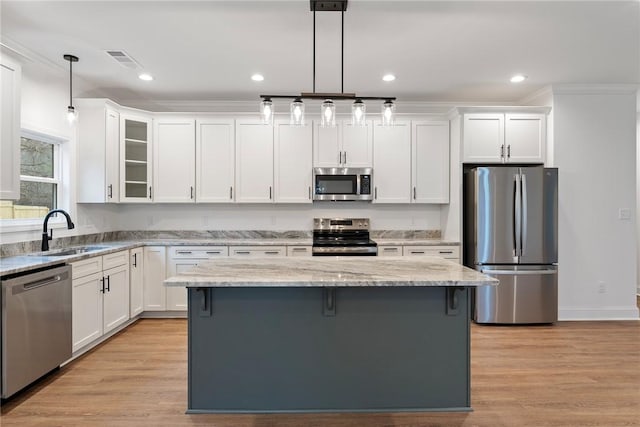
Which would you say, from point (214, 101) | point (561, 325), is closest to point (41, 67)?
point (214, 101)

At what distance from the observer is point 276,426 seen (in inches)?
92.4

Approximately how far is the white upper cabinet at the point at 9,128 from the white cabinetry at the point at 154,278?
1.78m

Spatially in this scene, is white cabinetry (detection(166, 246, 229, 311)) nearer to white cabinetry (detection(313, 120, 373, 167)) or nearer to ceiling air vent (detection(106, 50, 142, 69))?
white cabinetry (detection(313, 120, 373, 167))

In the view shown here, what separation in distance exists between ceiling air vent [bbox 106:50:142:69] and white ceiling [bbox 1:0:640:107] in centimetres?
7

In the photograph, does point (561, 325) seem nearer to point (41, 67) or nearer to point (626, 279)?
point (626, 279)

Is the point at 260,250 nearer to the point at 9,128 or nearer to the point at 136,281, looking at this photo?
the point at 136,281

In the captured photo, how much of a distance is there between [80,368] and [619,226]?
5689 mm

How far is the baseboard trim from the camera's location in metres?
4.55

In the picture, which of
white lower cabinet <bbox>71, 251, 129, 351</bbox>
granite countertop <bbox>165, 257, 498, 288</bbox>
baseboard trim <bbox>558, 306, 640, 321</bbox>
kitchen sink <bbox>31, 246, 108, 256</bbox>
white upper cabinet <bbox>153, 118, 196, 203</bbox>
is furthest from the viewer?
white upper cabinet <bbox>153, 118, 196, 203</bbox>

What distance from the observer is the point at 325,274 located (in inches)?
89.6

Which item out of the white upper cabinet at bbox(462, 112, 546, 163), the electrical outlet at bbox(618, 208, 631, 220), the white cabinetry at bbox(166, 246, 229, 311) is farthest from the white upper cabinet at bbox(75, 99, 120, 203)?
the electrical outlet at bbox(618, 208, 631, 220)

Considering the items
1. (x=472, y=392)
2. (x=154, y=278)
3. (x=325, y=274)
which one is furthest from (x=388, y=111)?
(x=154, y=278)

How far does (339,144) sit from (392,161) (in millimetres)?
697

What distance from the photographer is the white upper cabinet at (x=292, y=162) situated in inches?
192
